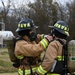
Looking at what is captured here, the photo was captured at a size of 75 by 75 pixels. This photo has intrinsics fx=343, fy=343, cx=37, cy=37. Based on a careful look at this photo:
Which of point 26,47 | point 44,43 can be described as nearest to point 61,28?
point 44,43

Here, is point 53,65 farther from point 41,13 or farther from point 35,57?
point 41,13

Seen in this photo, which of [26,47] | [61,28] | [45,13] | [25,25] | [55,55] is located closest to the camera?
[55,55]

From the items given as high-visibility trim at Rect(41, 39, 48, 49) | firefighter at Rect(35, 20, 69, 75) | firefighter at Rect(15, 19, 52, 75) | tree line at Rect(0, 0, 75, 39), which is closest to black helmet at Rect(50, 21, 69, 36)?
firefighter at Rect(35, 20, 69, 75)

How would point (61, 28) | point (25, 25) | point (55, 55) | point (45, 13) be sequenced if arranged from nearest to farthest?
point (55, 55)
point (61, 28)
point (25, 25)
point (45, 13)

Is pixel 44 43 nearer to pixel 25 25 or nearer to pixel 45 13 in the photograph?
pixel 25 25

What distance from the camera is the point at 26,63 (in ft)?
19.9

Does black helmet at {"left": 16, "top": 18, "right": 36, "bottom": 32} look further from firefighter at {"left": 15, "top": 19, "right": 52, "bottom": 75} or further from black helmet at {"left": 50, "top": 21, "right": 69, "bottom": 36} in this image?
black helmet at {"left": 50, "top": 21, "right": 69, "bottom": 36}

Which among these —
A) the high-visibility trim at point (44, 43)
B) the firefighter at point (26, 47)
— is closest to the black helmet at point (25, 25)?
the firefighter at point (26, 47)

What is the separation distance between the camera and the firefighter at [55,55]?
17.9 ft

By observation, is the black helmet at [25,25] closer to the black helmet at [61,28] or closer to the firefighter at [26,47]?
the firefighter at [26,47]

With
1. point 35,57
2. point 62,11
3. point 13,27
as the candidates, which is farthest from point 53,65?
point 13,27

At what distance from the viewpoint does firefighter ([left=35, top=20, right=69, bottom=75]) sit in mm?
5461

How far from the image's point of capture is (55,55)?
5.46 m

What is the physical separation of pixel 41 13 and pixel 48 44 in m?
49.5
